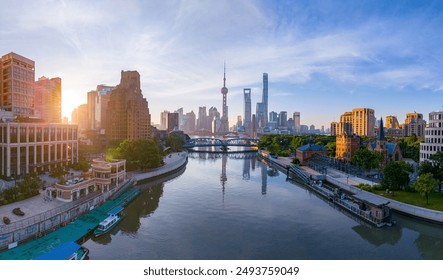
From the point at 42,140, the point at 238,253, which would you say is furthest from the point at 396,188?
the point at 42,140

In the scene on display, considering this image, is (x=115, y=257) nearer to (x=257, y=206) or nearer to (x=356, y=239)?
(x=257, y=206)

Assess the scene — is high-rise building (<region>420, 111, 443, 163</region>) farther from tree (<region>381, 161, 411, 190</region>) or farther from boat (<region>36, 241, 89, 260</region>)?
boat (<region>36, 241, 89, 260</region>)

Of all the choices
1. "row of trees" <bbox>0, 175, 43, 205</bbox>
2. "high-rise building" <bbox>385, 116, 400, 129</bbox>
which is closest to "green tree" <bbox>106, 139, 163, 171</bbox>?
"row of trees" <bbox>0, 175, 43, 205</bbox>

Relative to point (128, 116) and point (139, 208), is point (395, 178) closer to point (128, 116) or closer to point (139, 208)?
point (139, 208)

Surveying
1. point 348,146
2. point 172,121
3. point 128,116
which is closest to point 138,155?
point 128,116

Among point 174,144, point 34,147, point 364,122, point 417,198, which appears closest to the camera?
point 417,198

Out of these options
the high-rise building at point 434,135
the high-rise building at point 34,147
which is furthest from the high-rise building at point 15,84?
the high-rise building at point 434,135
